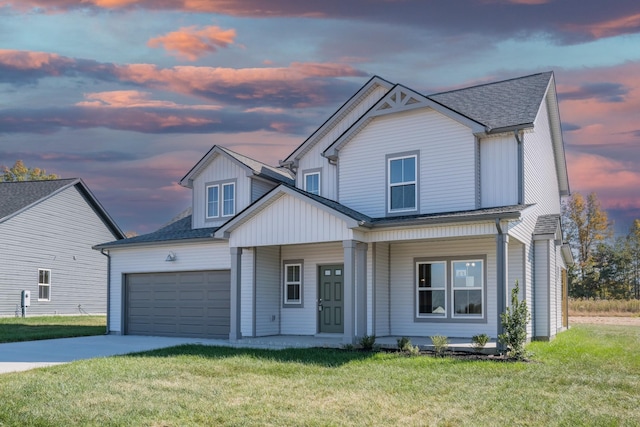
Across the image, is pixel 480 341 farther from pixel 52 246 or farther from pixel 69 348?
pixel 52 246

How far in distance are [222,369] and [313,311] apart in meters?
6.86

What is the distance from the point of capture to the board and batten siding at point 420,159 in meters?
16.6

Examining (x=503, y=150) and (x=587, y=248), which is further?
(x=587, y=248)

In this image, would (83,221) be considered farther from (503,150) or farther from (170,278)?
(503,150)

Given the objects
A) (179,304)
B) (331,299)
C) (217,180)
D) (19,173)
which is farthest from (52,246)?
(19,173)

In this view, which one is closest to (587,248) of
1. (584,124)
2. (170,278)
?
(584,124)

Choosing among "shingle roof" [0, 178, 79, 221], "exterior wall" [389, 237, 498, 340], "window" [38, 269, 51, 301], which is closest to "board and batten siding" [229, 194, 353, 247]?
"exterior wall" [389, 237, 498, 340]

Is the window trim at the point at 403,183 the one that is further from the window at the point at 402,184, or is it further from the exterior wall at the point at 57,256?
the exterior wall at the point at 57,256

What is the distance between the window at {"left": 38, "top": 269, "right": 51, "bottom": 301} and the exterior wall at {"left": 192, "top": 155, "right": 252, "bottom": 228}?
42.8 feet

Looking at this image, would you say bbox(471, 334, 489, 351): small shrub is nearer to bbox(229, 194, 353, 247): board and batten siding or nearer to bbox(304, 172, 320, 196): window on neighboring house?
bbox(229, 194, 353, 247): board and batten siding

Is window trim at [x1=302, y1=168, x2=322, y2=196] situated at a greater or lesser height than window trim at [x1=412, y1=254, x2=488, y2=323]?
greater

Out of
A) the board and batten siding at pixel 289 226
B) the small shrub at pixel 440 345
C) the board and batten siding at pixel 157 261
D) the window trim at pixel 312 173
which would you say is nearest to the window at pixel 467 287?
the small shrub at pixel 440 345

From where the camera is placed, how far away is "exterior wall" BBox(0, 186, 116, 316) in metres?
28.8

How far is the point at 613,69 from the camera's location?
863 inches
